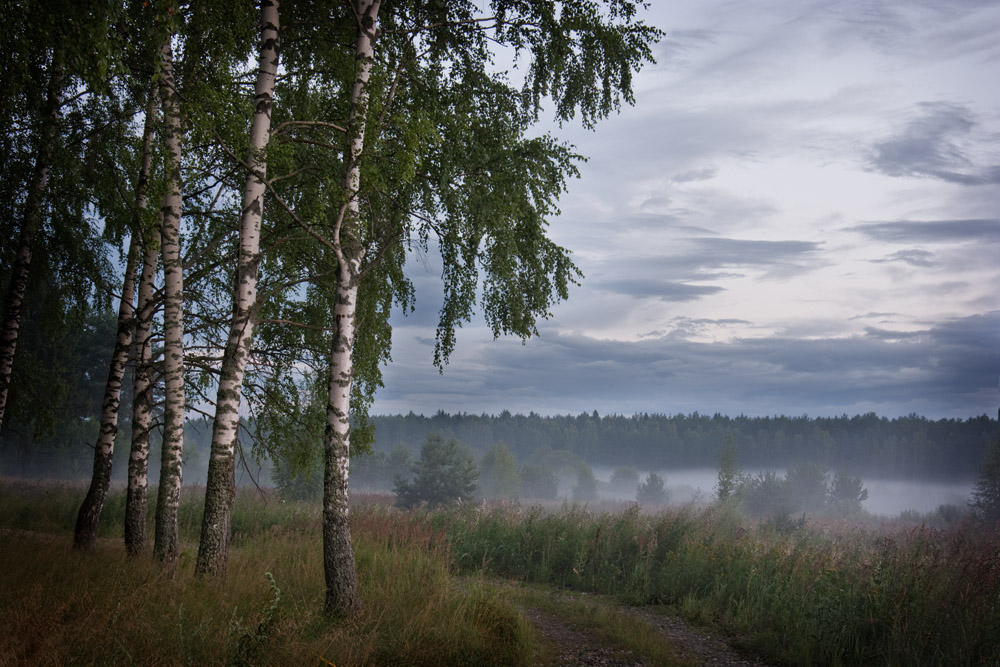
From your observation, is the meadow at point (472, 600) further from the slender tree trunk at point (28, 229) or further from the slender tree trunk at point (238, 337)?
the slender tree trunk at point (28, 229)

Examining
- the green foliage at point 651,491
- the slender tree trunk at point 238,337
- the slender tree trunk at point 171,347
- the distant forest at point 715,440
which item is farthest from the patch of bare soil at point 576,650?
the distant forest at point 715,440

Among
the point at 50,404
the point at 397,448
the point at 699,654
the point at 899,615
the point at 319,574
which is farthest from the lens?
the point at 397,448

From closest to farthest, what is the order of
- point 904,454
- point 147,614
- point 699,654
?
point 147,614, point 699,654, point 904,454

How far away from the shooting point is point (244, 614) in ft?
18.5

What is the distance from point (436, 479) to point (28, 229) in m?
24.7

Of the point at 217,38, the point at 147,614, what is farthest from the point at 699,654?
the point at 217,38

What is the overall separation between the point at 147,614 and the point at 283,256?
574 centimetres

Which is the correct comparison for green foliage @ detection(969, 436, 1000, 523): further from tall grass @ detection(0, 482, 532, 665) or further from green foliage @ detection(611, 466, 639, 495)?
green foliage @ detection(611, 466, 639, 495)

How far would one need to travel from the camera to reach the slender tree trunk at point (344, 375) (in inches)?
250

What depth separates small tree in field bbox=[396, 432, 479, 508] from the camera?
31.3 metres

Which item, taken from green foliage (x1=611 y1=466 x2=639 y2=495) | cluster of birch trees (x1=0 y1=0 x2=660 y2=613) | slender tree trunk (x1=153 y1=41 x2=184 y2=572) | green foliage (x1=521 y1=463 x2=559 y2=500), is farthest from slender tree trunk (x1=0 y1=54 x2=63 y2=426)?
green foliage (x1=611 y1=466 x2=639 y2=495)

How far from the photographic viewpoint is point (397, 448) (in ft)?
165

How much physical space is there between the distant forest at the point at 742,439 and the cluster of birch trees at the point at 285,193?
207 ft

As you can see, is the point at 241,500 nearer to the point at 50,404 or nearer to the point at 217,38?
the point at 50,404
